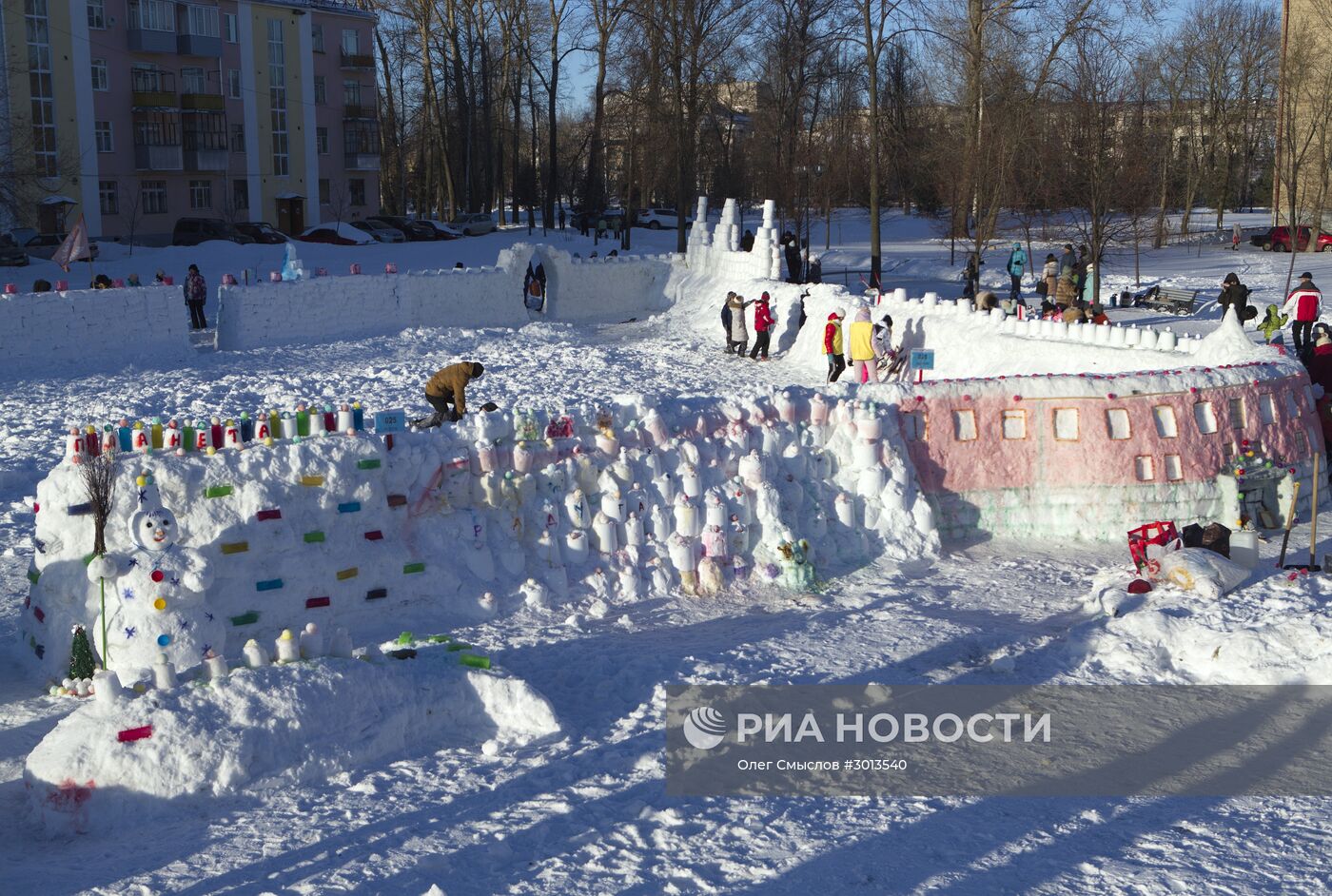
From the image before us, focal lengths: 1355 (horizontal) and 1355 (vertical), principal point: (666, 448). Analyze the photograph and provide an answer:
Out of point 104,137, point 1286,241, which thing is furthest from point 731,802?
point 104,137

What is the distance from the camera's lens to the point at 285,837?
6688 mm

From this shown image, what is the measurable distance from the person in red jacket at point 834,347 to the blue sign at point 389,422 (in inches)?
372

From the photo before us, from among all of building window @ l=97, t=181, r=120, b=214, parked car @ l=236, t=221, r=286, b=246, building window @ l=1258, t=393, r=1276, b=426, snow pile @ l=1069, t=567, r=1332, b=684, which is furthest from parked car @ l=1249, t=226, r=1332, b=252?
building window @ l=97, t=181, r=120, b=214

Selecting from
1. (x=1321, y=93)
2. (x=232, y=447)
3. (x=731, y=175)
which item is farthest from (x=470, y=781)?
(x=731, y=175)

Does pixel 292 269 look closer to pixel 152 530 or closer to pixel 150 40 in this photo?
pixel 152 530

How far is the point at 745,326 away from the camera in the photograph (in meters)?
22.4

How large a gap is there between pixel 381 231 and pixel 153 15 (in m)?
9.41

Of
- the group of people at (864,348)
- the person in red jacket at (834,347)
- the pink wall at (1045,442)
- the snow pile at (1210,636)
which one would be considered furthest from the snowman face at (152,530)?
the person in red jacket at (834,347)

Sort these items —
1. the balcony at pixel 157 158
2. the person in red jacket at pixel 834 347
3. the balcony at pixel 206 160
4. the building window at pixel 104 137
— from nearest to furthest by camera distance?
the person in red jacket at pixel 834 347, the building window at pixel 104 137, the balcony at pixel 157 158, the balcony at pixel 206 160

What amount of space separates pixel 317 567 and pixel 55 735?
2645 mm

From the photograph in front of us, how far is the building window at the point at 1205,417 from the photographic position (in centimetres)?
1227

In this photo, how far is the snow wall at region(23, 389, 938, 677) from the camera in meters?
9.05

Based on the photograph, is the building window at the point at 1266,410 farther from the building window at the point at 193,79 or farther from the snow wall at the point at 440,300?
the building window at the point at 193,79

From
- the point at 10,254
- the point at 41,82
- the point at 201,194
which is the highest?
the point at 41,82
